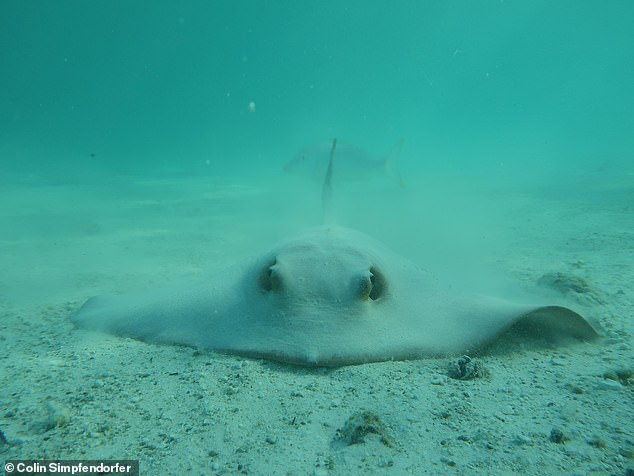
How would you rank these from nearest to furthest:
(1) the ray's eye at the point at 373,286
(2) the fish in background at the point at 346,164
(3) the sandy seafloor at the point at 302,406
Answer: (3) the sandy seafloor at the point at 302,406 → (1) the ray's eye at the point at 373,286 → (2) the fish in background at the point at 346,164

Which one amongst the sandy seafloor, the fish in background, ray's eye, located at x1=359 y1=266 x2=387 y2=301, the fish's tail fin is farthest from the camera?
the fish in background

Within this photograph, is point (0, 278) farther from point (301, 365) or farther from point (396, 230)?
point (396, 230)

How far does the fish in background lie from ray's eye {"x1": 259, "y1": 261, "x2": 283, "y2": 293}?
10.5m

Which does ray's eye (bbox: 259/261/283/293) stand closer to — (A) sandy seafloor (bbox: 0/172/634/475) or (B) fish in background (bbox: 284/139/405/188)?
(A) sandy seafloor (bbox: 0/172/634/475)

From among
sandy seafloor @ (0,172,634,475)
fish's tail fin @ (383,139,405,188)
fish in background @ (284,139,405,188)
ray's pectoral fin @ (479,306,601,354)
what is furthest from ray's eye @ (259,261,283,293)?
fish's tail fin @ (383,139,405,188)

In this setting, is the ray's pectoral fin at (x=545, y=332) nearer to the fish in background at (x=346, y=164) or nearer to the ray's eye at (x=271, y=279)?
the ray's eye at (x=271, y=279)

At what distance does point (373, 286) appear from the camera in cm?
298

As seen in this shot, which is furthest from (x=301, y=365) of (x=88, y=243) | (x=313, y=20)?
(x=313, y=20)

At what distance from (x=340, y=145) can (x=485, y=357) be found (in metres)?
11.9

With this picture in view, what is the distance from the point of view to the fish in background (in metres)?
13.5

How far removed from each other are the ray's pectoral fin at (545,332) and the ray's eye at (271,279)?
1651 millimetres

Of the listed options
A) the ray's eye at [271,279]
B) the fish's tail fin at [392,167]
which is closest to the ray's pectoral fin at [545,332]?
the ray's eye at [271,279]

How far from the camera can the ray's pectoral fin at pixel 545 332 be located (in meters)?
2.89

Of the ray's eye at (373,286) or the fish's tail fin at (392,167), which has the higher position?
the fish's tail fin at (392,167)
